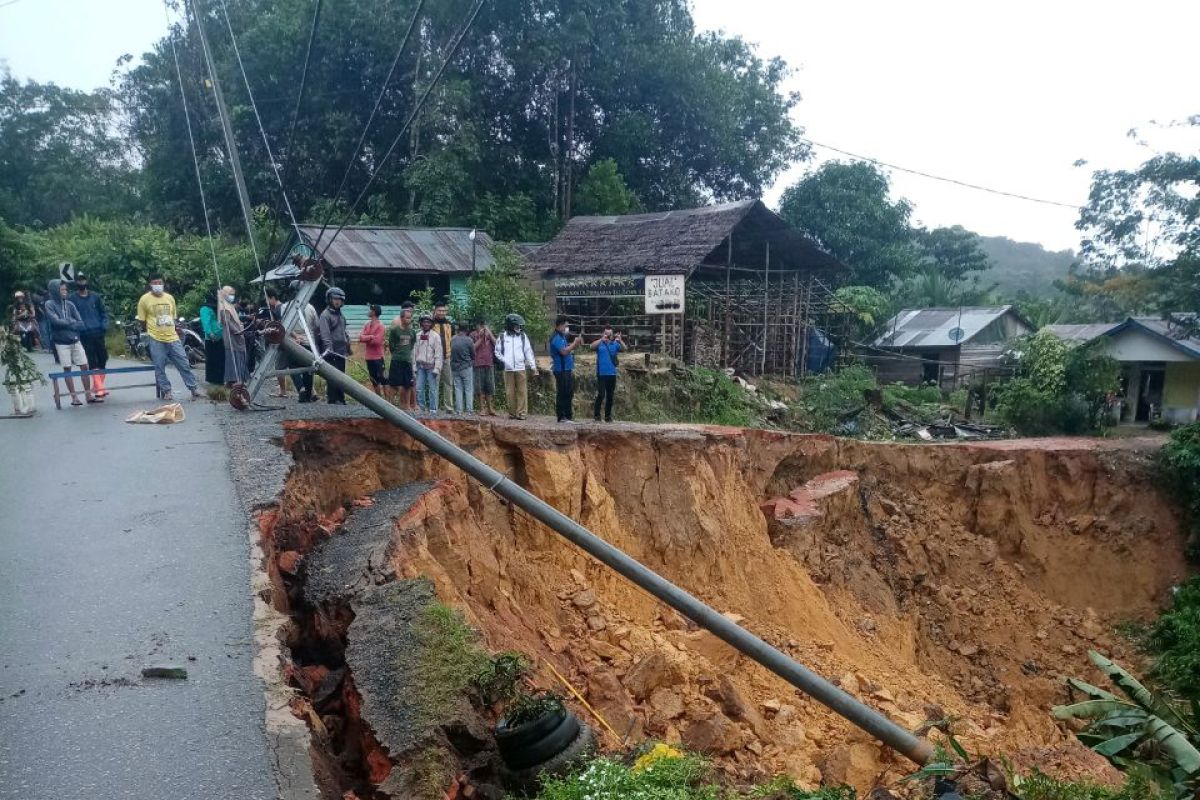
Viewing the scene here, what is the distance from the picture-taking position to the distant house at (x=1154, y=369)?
22.4 m

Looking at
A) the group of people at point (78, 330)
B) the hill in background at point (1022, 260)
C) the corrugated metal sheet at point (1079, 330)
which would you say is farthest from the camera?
the hill in background at point (1022, 260)

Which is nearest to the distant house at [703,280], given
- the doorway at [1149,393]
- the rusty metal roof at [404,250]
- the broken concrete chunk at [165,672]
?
the rusty metal roof at [404,250]

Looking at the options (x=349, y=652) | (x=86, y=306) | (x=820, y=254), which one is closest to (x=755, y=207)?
(x=820, y=254)

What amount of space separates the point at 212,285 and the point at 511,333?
16755 mm

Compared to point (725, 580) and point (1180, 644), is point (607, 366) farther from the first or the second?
point (1180, 644)

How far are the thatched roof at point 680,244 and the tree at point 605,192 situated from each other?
5.80 metres

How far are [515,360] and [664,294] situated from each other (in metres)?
9.65

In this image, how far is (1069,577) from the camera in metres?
16.1

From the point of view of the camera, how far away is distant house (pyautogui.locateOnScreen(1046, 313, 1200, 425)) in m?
22.4

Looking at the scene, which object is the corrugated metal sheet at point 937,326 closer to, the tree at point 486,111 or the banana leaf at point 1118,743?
the tree at point 486,111

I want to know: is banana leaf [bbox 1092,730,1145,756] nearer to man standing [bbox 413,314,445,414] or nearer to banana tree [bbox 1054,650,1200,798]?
banana tree [bbox 1054,650,1200,798]

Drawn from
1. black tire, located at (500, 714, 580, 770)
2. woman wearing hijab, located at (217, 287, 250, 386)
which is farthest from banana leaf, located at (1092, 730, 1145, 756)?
woman wearing hijab, located at (217, 287, 250, 386)

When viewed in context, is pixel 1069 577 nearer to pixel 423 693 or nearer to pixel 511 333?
pixel 511 333

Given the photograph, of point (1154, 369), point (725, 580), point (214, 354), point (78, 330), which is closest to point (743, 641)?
point (725, 580)
